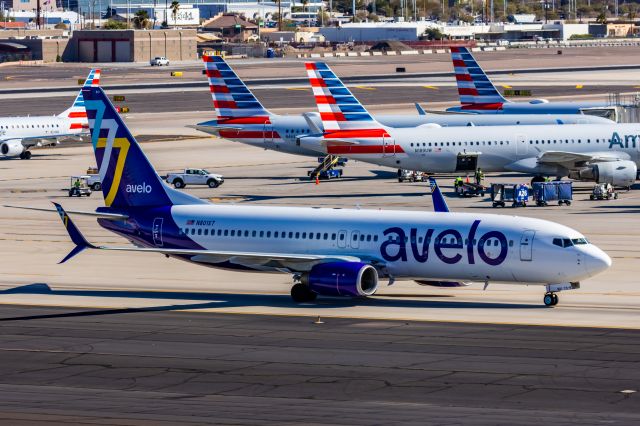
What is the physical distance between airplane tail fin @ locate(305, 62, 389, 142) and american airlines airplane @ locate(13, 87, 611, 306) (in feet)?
113

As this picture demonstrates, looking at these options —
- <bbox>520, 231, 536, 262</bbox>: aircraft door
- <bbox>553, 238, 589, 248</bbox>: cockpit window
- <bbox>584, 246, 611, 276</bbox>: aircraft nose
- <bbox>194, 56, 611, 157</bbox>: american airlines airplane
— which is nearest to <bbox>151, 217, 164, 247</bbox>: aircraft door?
<bbox>520, 231, 536, 262</bbox>: aircraft door

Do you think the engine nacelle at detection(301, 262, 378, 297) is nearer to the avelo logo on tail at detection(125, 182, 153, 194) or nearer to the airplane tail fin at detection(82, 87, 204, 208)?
the airplane tail fin at detection(82, 87, 204, 208)

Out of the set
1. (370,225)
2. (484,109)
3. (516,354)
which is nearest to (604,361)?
(516,354)

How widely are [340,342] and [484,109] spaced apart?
8445 cm

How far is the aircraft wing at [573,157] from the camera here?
92.2 metres

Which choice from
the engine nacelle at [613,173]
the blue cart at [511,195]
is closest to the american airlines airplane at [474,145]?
the engine nacelle at [613,173]

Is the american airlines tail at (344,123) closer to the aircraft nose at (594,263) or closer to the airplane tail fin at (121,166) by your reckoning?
the airplane tail fin at (121,166)

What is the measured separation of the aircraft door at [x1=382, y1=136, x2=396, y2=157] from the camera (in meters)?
92.6

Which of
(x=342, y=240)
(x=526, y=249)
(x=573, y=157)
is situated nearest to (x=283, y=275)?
(x=342, y=240)

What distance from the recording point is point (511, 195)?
8681 cm

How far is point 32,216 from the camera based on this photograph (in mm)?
84750

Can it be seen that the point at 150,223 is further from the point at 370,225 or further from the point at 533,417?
the point at 533,417

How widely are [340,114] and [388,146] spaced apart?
12.7ft

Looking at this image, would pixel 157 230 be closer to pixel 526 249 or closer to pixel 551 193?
pixel 526 249
